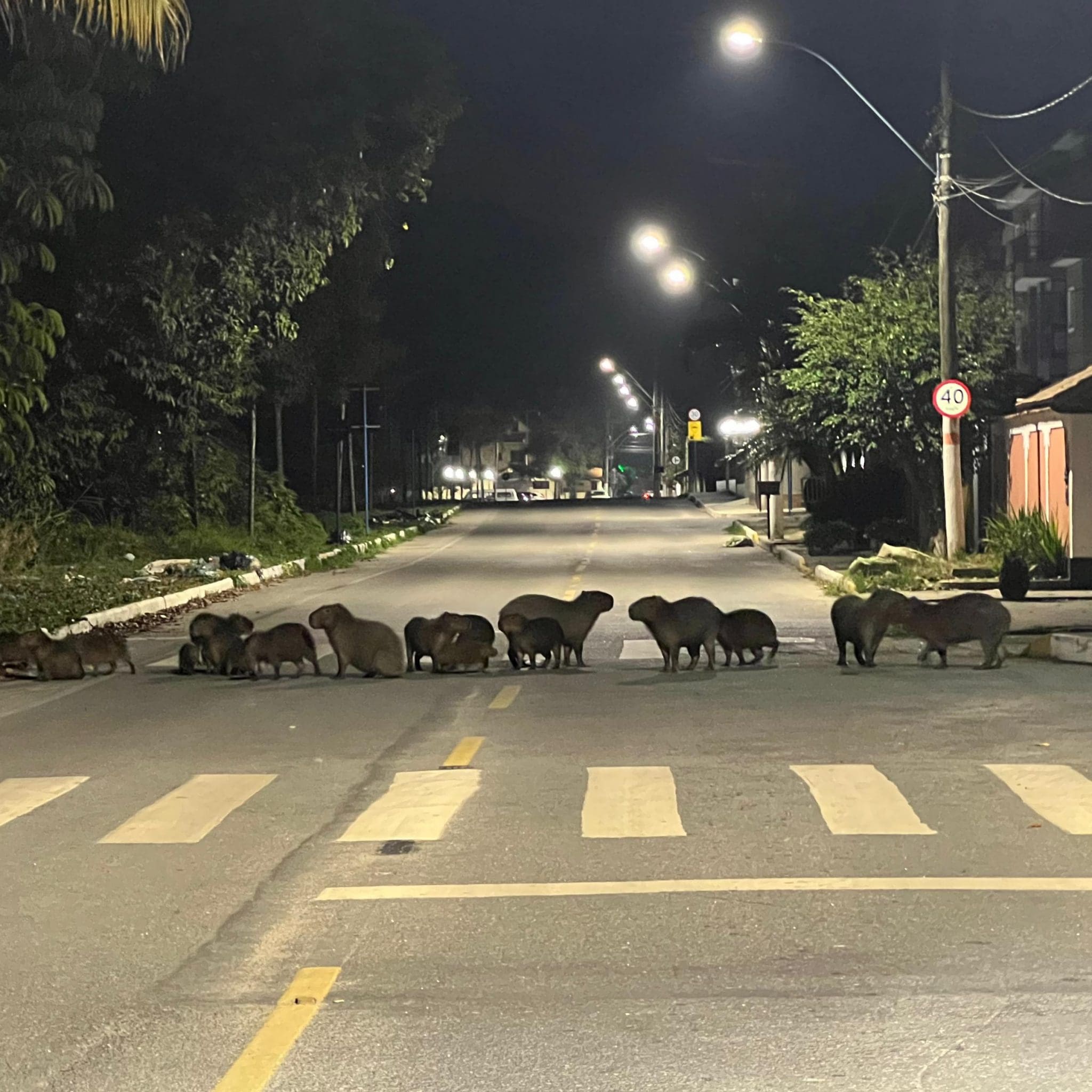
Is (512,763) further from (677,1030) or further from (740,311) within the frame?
(740,311)

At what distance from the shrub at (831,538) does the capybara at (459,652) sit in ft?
60.4

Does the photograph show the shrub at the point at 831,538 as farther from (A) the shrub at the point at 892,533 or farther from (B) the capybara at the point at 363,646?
(B) the capybara at the point at 363,646

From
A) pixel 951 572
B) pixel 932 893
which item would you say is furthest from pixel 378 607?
pixel 932 893

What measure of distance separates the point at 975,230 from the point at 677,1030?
44.0 meters

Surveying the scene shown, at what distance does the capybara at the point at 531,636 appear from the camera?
1548cm

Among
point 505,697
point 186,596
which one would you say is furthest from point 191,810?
point 186,596

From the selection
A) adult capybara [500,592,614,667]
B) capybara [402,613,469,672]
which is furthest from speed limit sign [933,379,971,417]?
capybara [402,613,469,672]

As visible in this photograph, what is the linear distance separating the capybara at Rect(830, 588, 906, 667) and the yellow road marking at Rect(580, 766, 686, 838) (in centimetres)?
529

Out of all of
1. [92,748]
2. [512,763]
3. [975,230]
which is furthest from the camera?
Result: [975,230]

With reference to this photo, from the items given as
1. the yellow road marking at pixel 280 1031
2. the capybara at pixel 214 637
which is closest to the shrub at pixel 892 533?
the capybara at pixel 214 637

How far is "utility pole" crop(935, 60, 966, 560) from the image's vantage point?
2450 centimetres

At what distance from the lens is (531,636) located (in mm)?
15508

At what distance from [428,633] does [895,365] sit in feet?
48.0

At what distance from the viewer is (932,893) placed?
728 centimetres
